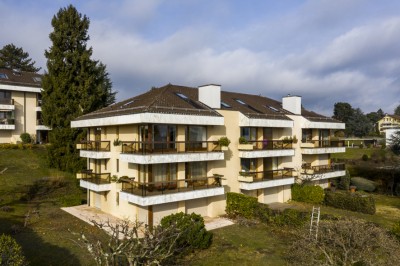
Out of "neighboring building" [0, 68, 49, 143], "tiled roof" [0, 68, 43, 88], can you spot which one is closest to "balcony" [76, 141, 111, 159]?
"neighboring building" [0, 68, 49, 143]

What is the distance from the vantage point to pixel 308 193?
30.4 meters

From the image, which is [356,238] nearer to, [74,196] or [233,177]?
[233,177]

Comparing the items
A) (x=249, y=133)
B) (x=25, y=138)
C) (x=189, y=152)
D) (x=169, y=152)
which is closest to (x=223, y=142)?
(x=189, y=152)

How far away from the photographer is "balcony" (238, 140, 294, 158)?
26.2 meters

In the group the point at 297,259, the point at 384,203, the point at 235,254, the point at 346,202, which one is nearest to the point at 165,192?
the point at 235,254

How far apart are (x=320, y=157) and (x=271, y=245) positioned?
19.1 meters

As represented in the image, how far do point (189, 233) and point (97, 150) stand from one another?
40.7 ft

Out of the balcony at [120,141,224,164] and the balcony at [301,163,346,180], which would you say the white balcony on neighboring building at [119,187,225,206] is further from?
the balcony at [301,163,346,180]

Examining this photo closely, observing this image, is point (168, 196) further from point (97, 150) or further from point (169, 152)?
point (97, 150)

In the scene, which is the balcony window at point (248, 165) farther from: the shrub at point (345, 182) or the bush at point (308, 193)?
the shrub at point (345, 182)

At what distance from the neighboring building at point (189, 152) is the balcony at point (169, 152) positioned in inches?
2.7

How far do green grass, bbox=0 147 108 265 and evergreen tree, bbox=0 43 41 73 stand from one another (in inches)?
1364

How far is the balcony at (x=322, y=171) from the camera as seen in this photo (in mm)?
32222

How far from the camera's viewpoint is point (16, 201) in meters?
27.5
